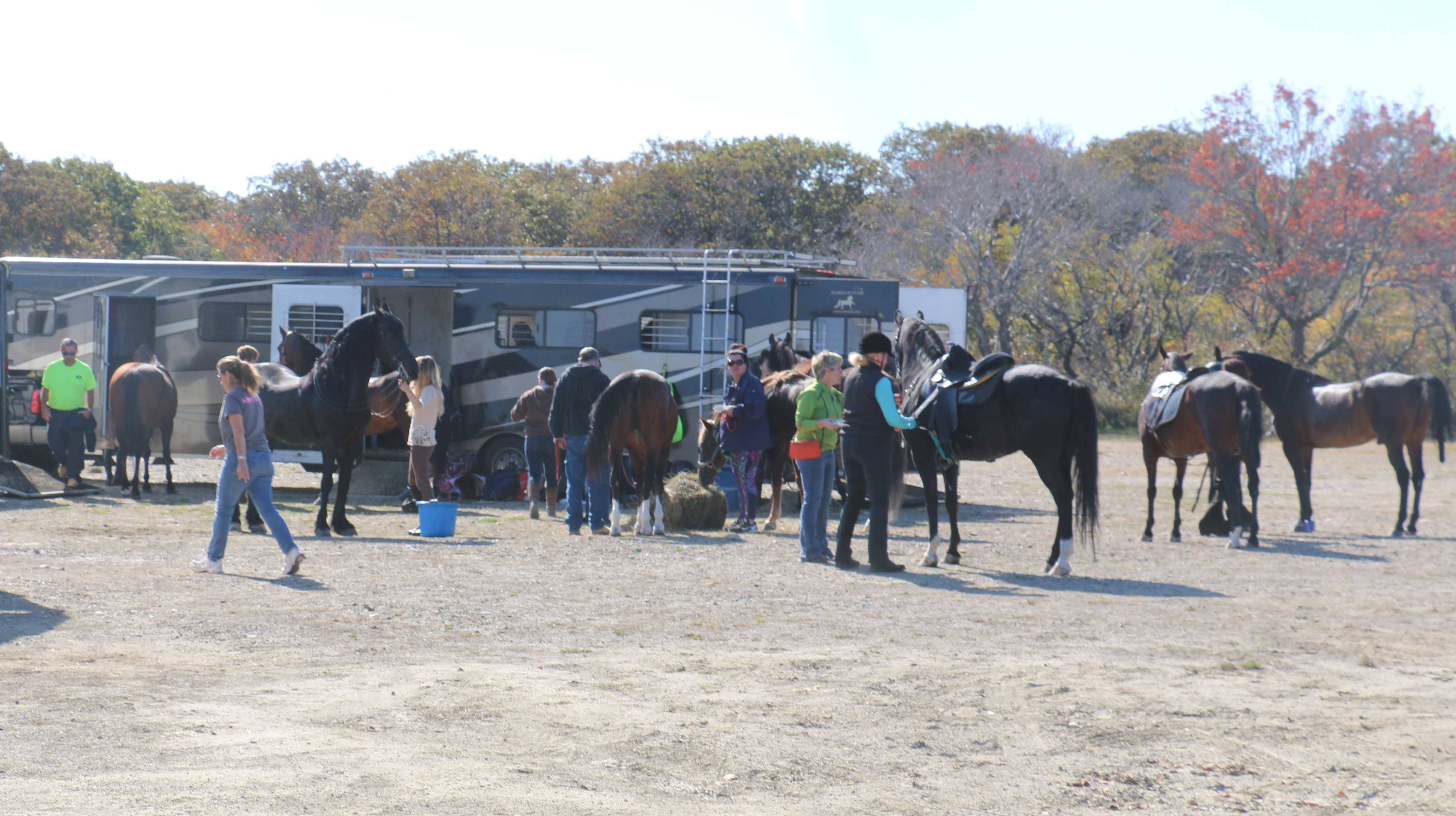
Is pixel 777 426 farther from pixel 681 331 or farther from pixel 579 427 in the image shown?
pixel 681 331

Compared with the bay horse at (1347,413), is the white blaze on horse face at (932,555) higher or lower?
lower

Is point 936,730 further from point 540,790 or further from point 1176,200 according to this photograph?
point 1176,200

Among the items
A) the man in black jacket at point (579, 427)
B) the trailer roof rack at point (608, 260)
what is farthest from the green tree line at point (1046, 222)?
the man in black jacket at point (579, 427)

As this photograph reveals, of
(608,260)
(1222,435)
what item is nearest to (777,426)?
(608,260)

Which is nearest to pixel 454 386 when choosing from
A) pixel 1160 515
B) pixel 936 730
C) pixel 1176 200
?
pixel 1160 515

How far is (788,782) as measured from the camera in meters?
4.68

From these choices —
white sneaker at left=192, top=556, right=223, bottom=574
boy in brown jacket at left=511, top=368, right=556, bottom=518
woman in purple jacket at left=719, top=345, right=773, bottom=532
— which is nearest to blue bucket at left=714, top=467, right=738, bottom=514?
woman in purple jacket at left=719, top=345, right=773, bottom=532

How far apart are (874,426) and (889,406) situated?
0.81 feet

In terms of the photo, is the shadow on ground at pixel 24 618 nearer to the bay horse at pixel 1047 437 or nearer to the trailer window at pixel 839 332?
the bay horse at pixel 1047 437

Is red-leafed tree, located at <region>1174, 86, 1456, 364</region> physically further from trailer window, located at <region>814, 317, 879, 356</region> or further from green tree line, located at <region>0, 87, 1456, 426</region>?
trailer window, located at <region>814, 317, 879, 356</region>

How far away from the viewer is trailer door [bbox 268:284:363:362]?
50.8ft

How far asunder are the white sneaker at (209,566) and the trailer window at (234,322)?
725 cm

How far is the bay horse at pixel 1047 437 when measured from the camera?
32.1 ft

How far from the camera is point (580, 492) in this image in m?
12.3
